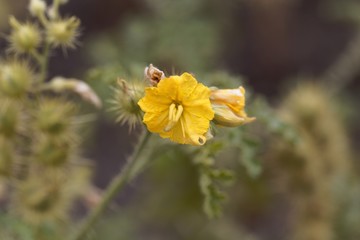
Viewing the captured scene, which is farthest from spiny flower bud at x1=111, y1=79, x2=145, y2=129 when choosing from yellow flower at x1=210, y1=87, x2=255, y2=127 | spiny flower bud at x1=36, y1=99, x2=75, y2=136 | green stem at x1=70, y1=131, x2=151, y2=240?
spiny flower bud at x1=36, y1=99, x2=75, y2=136

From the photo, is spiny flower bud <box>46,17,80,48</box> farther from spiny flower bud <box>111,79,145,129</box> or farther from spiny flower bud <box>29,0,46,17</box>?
spiny flower bud <box>111,79,145,129</box>

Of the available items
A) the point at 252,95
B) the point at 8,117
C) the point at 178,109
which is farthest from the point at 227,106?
the point at 252,95

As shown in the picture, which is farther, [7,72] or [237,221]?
[237,221]

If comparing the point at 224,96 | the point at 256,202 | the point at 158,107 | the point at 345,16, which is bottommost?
the point at 158,107

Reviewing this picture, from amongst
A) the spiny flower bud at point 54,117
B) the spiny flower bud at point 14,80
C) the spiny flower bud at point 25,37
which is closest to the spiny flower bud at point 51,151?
the spiny flower bud at point 54,117

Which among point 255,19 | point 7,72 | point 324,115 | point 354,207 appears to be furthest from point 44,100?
point 255,19

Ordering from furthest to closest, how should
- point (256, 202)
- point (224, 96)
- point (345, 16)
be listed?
point (345, 16), point (256, 202), point (224, 96)

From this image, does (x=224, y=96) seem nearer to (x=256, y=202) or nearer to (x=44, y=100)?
(x=44, y=100)
